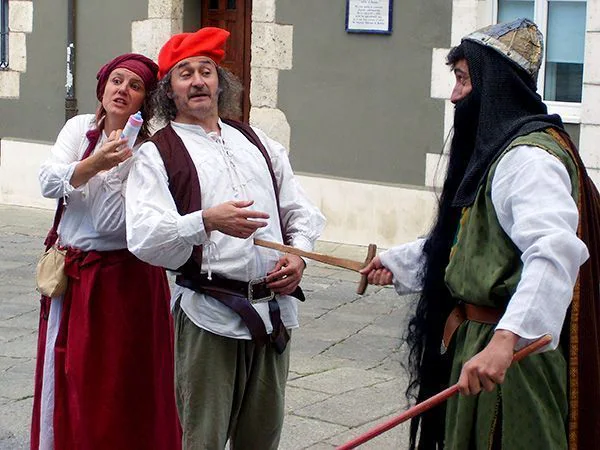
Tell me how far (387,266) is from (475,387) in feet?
2.72

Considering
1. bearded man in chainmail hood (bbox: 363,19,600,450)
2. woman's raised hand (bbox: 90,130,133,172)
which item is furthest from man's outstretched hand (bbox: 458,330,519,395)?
woman's raised hand (bbox: 90,130,133,172)

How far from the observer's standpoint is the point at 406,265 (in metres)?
3.79

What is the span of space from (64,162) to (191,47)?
71cm

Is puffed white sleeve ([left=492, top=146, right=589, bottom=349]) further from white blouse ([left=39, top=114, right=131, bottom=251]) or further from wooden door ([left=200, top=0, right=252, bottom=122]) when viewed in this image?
wooden door ([left=200, top=0, right=252, bottom=122])

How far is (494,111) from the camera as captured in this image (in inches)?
134

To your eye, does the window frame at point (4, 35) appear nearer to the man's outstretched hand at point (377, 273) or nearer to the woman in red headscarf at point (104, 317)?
the woman in red headscarf at point (104, 317)

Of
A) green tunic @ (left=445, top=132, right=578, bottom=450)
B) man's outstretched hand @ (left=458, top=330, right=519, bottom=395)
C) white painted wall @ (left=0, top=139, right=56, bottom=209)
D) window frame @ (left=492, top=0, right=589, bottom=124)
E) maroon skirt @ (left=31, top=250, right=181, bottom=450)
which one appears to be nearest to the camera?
man's outstretched hand @ (left=458, top=330, right=519, bottom=395)

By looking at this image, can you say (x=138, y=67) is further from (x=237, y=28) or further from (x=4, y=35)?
(x=4, y=35)

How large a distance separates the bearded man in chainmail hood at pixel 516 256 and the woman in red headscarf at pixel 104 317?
1566mm

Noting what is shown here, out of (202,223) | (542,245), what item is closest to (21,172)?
(202,223)

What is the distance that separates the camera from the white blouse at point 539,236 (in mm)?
3031

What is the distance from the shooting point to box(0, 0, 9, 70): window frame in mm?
12312

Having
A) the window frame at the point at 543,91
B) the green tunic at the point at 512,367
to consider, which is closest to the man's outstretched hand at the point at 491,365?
the green tunic at the point at 512,367

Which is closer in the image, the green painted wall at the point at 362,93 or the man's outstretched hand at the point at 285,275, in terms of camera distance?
the man's outstretched hand at the point at 285,275
